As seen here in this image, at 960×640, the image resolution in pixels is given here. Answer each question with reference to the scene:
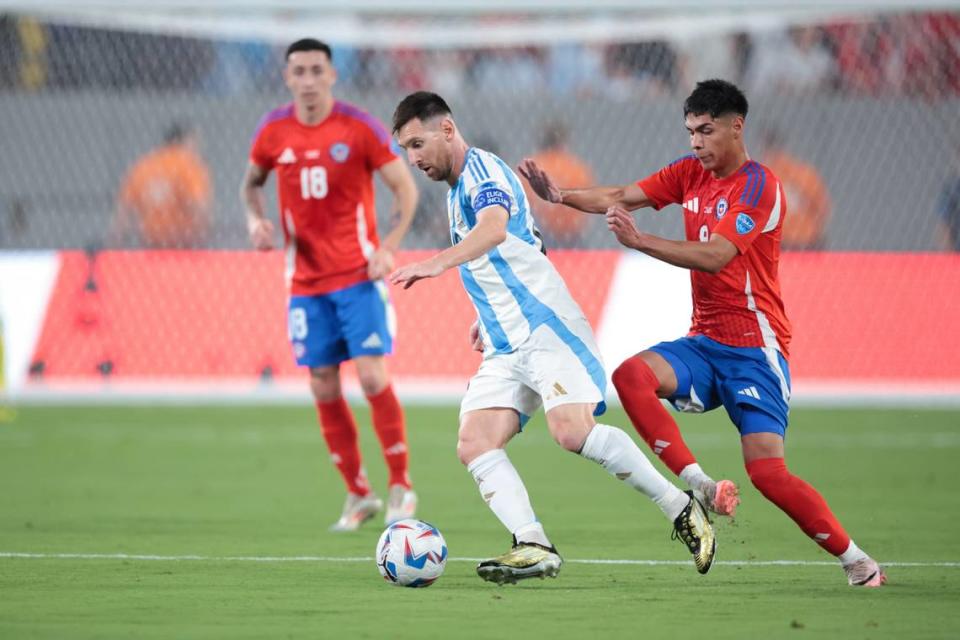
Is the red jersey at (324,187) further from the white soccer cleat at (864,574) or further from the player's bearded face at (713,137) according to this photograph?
the white soccer cleat at (864,574)

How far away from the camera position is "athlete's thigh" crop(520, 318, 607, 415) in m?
5.99

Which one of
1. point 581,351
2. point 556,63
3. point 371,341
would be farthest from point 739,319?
point 556,63

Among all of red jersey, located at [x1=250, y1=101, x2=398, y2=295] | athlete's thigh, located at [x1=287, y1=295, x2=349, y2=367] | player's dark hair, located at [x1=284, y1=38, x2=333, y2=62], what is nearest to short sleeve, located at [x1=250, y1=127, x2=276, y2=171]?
red jersey, located at [x1=250, y1=101, x2=398, y2=295]

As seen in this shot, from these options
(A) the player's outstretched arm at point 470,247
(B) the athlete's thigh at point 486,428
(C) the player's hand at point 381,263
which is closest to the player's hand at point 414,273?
(A) the player's outstretched arm at point 470,247

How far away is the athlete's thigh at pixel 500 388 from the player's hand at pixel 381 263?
1.82 metres

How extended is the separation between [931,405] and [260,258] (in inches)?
239

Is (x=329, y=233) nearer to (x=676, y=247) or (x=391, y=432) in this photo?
(x=391, y=432)

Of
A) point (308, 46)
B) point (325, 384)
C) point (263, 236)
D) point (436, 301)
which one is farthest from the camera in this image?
point (436, 301)

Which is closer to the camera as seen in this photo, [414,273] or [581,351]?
[414,273]

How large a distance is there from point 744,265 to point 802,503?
37.4 inches

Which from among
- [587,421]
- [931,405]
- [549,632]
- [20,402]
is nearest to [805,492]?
[587,421]

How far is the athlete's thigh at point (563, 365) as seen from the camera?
236 inches

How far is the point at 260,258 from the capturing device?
46.9 feet

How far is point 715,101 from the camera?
6062mm
